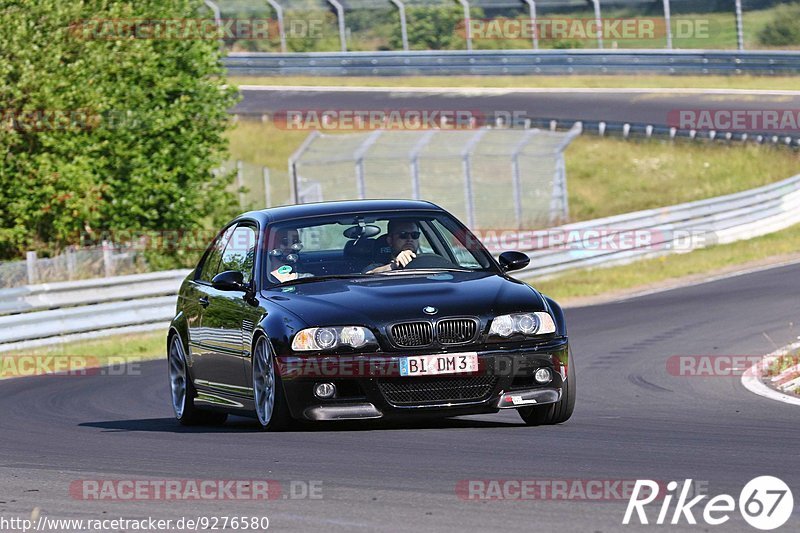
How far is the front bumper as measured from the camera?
905 cm

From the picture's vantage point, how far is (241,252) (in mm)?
10828

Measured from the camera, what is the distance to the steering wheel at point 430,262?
10.2 m

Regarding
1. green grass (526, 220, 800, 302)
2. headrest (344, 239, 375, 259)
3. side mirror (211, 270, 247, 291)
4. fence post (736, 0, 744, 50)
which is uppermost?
headrest (344, 239, 375, 259)

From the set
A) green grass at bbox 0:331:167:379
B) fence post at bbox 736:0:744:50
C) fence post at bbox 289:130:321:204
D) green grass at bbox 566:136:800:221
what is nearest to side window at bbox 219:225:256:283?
green grass at bbox 0:331:167:379

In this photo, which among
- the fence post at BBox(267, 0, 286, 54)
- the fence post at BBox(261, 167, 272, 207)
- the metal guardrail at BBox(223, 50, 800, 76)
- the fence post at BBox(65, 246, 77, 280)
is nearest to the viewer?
the fence post at BBox(65, 246, 77, 280)

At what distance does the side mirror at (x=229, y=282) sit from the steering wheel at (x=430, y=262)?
1095 mm

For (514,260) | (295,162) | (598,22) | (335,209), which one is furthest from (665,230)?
(335,209)

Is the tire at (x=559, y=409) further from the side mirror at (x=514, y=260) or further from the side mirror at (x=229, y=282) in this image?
the side mirror at (x=229, y=282)

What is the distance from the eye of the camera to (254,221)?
425 inches

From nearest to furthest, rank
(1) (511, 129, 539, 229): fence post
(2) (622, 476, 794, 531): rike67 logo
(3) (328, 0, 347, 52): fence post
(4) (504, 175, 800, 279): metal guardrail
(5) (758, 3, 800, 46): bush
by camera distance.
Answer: (2) (622, 476, 794, 531): rike67 logo → (4) (504, 175, 800, 279): metal guardrail → (1) (511, 129, 539, 229): fence post → (3) (328, 0, 347, 52): fence post → (5) (758, 3, 800, 46): bush

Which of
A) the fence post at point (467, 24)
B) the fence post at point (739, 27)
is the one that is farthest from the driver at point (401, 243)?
the fence post at point (739, 27)

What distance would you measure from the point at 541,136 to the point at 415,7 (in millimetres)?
16201

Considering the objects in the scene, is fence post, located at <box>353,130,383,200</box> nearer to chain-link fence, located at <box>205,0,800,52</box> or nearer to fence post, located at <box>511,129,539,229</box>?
fence post, located at <box>511,129,539,229</box>

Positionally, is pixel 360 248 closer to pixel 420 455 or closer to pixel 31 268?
pixel 420 455
